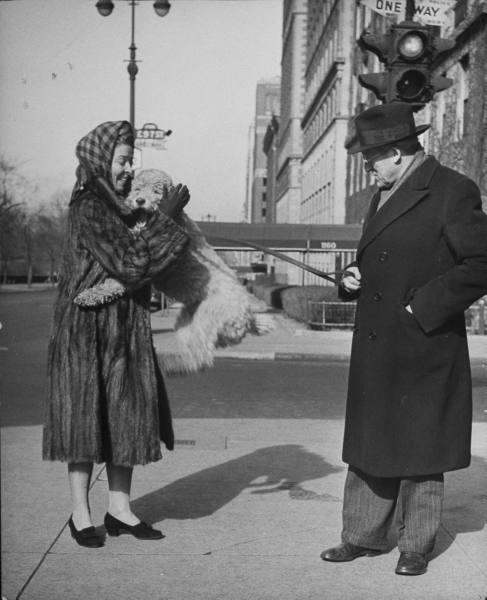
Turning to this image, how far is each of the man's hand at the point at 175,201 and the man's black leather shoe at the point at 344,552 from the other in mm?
1758

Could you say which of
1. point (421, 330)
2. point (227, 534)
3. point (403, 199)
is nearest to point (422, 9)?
point (403, 199)

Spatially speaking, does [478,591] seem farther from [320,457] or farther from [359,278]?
[320,457]

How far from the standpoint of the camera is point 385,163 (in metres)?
4.57

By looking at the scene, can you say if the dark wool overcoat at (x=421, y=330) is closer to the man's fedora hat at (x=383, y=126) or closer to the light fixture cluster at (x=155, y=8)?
the man's fedora hat at (x=383, y=126)

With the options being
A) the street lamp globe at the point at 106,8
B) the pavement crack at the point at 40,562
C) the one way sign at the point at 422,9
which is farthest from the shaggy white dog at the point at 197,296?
the one way sign at the point at 422,9

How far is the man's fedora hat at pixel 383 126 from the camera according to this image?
4.49 meters

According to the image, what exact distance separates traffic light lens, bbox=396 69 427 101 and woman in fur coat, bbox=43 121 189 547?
254 inches

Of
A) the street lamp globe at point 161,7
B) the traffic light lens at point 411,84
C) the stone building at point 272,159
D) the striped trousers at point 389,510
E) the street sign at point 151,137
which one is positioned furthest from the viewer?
the stone building at point 272,159

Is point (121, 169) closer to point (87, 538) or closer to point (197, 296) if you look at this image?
point (197, 296)

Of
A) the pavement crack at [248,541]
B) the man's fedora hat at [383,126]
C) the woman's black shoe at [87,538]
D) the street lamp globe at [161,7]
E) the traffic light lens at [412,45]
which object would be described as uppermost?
the traffic light lens at [412,45]

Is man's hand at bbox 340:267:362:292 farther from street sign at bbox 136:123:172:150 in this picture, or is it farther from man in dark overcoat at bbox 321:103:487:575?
street sign at bbox 136:123:172:150

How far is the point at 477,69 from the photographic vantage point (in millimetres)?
23859

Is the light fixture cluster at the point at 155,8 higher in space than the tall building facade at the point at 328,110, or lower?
lower

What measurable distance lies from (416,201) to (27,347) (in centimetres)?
1532
